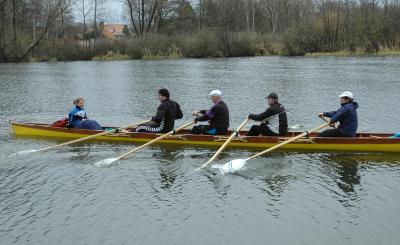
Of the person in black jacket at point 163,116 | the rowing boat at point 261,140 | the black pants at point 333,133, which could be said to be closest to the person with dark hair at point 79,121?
the rowing boat at point 261,140

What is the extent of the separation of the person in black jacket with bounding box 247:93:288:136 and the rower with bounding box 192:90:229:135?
0.81 metres

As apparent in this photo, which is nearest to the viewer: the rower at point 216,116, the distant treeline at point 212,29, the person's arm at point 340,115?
the person's arm at point 340,115

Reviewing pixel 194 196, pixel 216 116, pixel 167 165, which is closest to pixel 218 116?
pixel 216 116

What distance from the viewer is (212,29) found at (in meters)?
62.1

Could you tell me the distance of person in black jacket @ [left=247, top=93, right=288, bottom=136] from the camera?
48.7 ft

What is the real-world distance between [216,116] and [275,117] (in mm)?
1711

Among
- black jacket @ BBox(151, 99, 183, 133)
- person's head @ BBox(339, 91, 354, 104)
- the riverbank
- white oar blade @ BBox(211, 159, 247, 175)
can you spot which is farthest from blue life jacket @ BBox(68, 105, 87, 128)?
the riverbank

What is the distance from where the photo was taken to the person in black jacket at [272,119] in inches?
584

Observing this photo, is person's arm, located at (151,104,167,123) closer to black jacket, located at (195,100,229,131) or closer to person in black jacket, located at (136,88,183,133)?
person in black jacket, located at (136,88,183,133)

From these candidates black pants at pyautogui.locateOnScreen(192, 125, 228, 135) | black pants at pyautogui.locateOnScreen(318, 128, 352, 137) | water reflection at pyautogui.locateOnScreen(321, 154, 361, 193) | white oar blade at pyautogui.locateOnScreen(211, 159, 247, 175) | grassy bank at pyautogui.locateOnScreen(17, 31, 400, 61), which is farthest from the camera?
grassy bank at pyautogui.locateOnScreen(17, 31, 400, 61)

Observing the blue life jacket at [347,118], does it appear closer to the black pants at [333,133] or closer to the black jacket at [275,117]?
the black pants at [333,133]

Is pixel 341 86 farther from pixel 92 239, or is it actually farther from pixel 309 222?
pixel 92 239

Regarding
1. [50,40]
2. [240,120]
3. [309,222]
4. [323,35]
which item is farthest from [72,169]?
[50,40]

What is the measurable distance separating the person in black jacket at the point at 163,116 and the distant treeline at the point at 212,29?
126 feet
